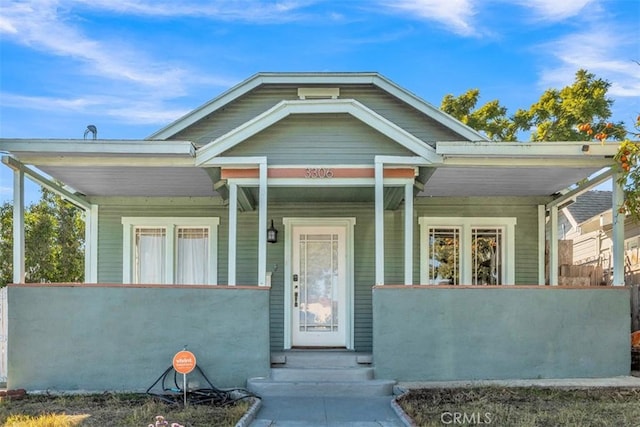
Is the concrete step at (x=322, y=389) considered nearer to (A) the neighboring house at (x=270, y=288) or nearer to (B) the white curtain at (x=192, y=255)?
(A) the neighboring house at (x=270, y=288)

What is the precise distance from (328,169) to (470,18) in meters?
6.57

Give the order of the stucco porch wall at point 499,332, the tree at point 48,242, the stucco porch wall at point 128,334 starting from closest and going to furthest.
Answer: the stucco porch wall at point 128,334 → the stucco porch wall at point 499,332 → the tree at point 48,242

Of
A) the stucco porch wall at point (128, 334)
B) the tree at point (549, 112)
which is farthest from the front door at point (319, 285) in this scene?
the tree at point (549, 112)

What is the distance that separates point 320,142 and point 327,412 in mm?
3517

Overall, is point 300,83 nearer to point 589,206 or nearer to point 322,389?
point 322,389

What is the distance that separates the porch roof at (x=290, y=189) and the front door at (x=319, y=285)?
78cm

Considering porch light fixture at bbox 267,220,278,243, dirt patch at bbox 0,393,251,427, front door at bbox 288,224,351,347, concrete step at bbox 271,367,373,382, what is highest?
porch light fixture at bbox 267,220,278,243

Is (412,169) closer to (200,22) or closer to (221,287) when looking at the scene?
(221,287)

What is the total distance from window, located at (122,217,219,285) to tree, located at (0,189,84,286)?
8.18 metres

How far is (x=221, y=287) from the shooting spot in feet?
24.7

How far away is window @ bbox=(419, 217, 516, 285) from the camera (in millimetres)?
10078

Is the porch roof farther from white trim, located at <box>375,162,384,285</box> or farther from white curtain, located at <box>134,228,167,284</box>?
white curtain, located at <box>134,228,167,284</box>

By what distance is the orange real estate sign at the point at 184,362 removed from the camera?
22.3 ft

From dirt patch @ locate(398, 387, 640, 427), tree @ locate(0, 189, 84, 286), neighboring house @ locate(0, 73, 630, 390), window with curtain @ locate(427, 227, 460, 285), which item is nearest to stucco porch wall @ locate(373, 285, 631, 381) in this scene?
neighboring house @ locate(0, 73, 630, 390)
